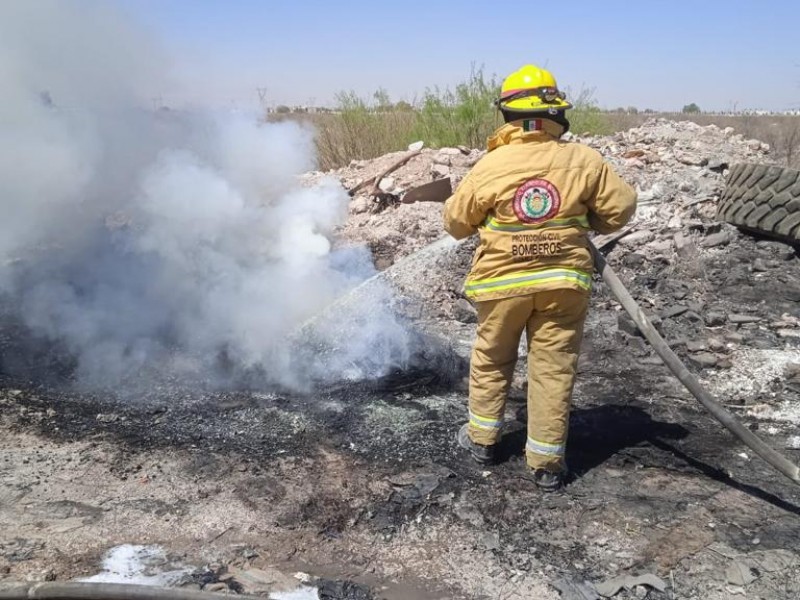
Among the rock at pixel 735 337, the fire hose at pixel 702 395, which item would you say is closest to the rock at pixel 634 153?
the rock at pixel 735 337

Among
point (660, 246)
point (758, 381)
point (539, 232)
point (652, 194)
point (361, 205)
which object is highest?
point (539, 232)

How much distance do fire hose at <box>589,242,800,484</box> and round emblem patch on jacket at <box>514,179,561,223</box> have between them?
0.42 m

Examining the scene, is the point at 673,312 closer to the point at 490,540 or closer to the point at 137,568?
the point at 490,540

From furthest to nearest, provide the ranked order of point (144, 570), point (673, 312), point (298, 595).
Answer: point (673, 312) < point (144, 570) < point (298, 595)

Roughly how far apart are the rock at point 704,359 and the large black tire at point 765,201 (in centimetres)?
255

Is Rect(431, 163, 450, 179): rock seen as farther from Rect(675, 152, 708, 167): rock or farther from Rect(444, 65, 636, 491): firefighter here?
Rect(444, 65, 636, 491): firefighter

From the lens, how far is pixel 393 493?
138 inches

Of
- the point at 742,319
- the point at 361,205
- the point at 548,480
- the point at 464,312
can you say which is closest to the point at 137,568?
the point at 548,480

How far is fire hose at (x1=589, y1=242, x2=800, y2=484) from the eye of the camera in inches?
129

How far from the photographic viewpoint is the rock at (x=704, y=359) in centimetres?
521

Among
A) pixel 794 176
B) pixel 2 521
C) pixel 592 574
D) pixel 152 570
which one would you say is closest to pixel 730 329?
pixel 794 176

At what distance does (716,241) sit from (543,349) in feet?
15.5

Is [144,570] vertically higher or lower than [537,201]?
lower

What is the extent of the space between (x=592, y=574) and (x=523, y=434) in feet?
4.26
